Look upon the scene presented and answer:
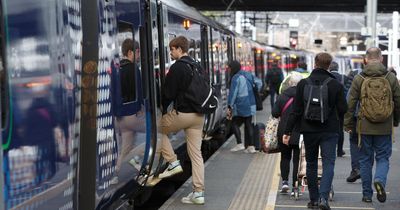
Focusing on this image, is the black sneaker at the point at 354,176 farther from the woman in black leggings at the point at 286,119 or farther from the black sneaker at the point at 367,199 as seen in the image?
the black sneaker at the point at 367,199

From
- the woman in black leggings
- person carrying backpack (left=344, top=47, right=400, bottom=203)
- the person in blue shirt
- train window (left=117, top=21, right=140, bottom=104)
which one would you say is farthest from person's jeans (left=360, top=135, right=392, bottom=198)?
the person in blue shirt

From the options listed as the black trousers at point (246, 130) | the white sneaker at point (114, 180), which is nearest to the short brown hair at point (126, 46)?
the white sneaker at point (114, 180)

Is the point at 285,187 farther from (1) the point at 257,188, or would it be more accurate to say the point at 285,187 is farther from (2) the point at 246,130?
(2) the point at 246,130

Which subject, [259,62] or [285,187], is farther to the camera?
[259,62]

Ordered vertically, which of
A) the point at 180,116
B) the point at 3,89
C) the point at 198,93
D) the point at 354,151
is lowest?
the point at 354,151

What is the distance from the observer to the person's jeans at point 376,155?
24.4ft

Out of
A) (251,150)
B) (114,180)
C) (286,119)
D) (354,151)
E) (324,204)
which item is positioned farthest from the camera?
(251,150)

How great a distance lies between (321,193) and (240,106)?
5.60 metres

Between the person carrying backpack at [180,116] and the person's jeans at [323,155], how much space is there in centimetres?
113

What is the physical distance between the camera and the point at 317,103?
22.4 feet

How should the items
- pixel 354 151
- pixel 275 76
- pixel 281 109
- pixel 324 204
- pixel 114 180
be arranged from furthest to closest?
pixel 275 76 → pixel 354 151 → pixel 281 109 → pixel 324 204 → pixel 114 180

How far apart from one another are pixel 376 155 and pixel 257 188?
174 cm

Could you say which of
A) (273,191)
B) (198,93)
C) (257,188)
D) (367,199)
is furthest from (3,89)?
(257,188)

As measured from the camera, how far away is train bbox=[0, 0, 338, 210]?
3.63 m
